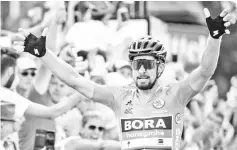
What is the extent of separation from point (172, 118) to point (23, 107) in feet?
8.04

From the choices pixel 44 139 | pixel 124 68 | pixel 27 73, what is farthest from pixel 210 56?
pixel 124 68

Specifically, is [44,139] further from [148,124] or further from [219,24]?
[219,24]

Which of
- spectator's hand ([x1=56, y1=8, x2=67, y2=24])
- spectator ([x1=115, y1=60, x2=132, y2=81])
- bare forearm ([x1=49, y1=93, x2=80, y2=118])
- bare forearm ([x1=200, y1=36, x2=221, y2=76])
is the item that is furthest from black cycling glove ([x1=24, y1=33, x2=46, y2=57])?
spectator ([x1=115, y1=60, x2=132, y2=81])

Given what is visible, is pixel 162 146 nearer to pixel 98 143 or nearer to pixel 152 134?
pixel 152 134

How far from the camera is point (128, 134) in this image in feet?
32.2

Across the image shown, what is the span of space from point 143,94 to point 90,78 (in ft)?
12.1

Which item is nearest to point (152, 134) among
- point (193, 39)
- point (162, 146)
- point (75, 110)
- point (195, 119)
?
point (162, 146)

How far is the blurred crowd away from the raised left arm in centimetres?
172

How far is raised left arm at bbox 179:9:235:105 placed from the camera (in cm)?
921

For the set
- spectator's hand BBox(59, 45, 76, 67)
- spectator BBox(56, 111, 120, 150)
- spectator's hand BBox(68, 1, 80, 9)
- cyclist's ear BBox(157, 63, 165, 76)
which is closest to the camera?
cyclist's ear BBox(157, 63, 165, 76)

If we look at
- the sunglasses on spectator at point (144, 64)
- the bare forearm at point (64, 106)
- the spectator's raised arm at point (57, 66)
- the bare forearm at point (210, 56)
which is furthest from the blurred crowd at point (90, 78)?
the bare forearm at point (210, 56)

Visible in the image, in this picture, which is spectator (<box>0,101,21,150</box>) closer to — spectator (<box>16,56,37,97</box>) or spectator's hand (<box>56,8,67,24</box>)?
spectator (<box>16,56,37,97</box>)

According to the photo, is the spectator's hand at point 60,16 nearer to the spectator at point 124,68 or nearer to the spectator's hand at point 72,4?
the spectator at point 124,68

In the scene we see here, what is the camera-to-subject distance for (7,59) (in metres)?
12.1
